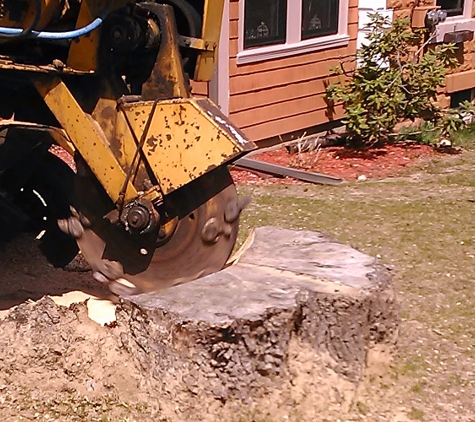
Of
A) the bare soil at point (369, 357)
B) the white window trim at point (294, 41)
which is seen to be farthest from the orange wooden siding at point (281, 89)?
the bare soil at point (369, 357)

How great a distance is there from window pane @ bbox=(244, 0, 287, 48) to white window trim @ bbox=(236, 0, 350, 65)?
60mm

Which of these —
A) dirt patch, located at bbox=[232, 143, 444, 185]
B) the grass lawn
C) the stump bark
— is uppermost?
the stump bark

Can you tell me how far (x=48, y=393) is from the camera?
13.1 ft

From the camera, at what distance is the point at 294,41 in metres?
9.84

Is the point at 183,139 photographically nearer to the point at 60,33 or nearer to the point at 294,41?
the point at 60,33

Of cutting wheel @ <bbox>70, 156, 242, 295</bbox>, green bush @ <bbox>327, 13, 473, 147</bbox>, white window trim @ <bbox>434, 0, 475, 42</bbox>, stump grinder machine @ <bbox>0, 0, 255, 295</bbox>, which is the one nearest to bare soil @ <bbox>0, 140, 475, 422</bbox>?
cutting wheel @ <bbox>70, 156, 242, 295</bbox>

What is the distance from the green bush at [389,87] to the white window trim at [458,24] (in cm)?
62

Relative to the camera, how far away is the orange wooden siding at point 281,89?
9203mm

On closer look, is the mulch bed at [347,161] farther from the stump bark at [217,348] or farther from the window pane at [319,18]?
the stump bark at [217,348]

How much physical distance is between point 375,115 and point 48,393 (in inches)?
263

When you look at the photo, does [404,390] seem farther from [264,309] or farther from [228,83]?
[228,83]

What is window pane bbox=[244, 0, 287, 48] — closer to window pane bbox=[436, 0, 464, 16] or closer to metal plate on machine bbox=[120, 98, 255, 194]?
window pane bbox=[436, 0, 464, 16]

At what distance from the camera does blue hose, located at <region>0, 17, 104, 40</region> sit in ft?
13.0

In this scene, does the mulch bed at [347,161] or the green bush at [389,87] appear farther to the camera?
the green bush at [389,87]
